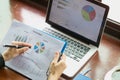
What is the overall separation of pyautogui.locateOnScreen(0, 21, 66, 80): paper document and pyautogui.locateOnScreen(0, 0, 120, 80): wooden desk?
41 mm

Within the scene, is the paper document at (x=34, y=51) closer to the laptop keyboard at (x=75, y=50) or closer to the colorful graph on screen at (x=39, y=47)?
the colorful graph on screen at (x=39, y=47)

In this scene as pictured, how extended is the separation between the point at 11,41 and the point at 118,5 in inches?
24.7

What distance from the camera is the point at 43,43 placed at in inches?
45.5

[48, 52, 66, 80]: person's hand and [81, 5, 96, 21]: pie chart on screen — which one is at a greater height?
[81, 5, 96, 21]: pie chart on screen

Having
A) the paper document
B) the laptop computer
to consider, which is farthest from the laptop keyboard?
→ the paper document

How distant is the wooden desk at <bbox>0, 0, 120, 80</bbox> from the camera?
1.17m

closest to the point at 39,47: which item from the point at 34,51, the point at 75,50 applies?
the point at 34,51

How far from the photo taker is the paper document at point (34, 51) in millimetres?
1129

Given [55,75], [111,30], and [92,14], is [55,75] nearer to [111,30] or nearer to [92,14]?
[92,14]

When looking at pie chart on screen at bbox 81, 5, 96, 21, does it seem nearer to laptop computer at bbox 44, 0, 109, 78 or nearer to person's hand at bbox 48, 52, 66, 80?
laptop computer at bbox 44, 0, 109, 78

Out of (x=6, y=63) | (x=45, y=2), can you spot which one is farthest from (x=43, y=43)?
(x=45, y=2)

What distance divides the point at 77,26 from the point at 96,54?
16 centimetres

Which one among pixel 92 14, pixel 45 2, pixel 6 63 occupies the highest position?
pixel 92 14

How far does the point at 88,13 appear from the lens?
1237mm
